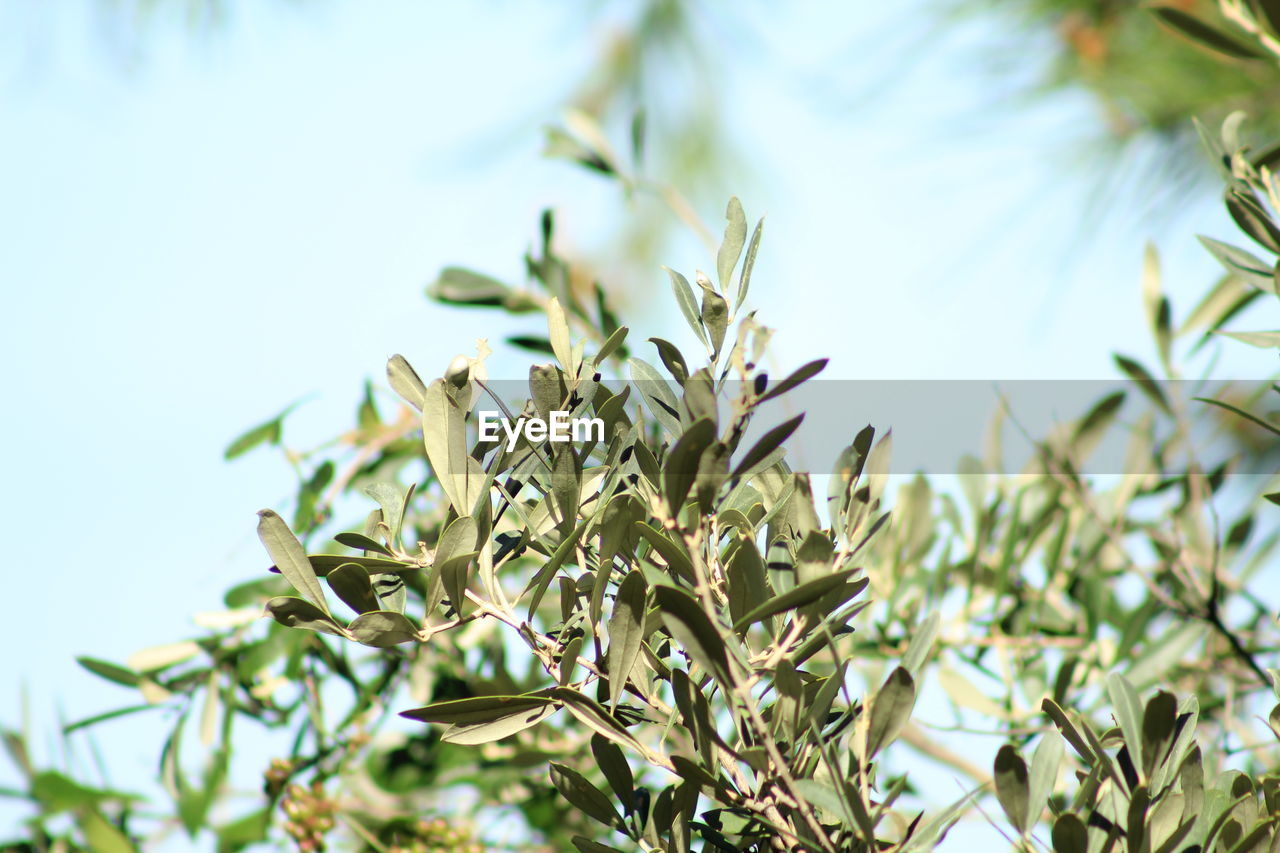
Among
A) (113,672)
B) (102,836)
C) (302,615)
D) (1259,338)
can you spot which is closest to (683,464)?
(302,615)

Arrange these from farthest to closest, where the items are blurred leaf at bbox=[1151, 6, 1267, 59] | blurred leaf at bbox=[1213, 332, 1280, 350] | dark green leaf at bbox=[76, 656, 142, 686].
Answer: dark green leaf at bbox=[76, 656, 142, 686] < blurred leaf at bbox=[1151, 6, 1267, 59] < blurred leaf at bbox=[1213, 332, 1280, 350]

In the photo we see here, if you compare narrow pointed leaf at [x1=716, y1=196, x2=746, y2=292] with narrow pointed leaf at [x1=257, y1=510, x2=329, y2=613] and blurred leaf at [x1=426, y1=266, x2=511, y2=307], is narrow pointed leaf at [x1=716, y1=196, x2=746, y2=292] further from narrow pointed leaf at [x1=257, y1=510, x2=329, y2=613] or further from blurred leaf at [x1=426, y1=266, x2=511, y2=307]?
blurred leaf at [x1=426, y1=266, x2=511, y2=307]

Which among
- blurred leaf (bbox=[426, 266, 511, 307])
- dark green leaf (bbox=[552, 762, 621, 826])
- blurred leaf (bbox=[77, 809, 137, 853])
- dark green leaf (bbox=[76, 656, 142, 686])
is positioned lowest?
blurred leaf (bbox=[77, 809, 137, 853])

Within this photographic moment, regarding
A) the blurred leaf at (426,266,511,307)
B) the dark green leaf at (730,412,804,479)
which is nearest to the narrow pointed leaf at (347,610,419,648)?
the dark green leaf at (730,412,804,479)

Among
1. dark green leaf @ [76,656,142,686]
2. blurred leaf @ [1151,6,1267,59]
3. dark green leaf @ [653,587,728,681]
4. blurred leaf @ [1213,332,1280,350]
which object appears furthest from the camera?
dark green leaf @ [76,656,142,686]

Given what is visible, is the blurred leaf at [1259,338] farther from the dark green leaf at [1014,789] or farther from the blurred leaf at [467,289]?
the blurred leaf at [467,289]

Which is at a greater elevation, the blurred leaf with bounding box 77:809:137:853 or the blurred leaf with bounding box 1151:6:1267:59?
the blurred leaf with bounding box 1151:6:1267:59

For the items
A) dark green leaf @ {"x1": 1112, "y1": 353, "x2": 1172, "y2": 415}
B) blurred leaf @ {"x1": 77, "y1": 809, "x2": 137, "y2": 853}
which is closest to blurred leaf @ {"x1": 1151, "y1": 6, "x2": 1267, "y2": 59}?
dark green leaf @ {"x1": 1112, "y1": 353, "x2": 1172, "y2": 415}

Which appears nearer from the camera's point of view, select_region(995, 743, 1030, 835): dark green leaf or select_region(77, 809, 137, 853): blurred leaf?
select_region(995, 743, 1030, 835): dark green leaf

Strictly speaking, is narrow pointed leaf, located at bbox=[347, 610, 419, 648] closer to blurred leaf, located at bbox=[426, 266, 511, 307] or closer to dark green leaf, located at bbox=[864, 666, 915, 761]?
dark green leaf, located at bbox=[864, 666, 915, 761]

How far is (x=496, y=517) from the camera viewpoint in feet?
1.37

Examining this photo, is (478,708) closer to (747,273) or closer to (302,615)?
(302,615)

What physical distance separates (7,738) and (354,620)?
27.2 inches

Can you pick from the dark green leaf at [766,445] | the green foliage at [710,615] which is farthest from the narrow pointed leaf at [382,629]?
the dark green leaf at [766,445]
